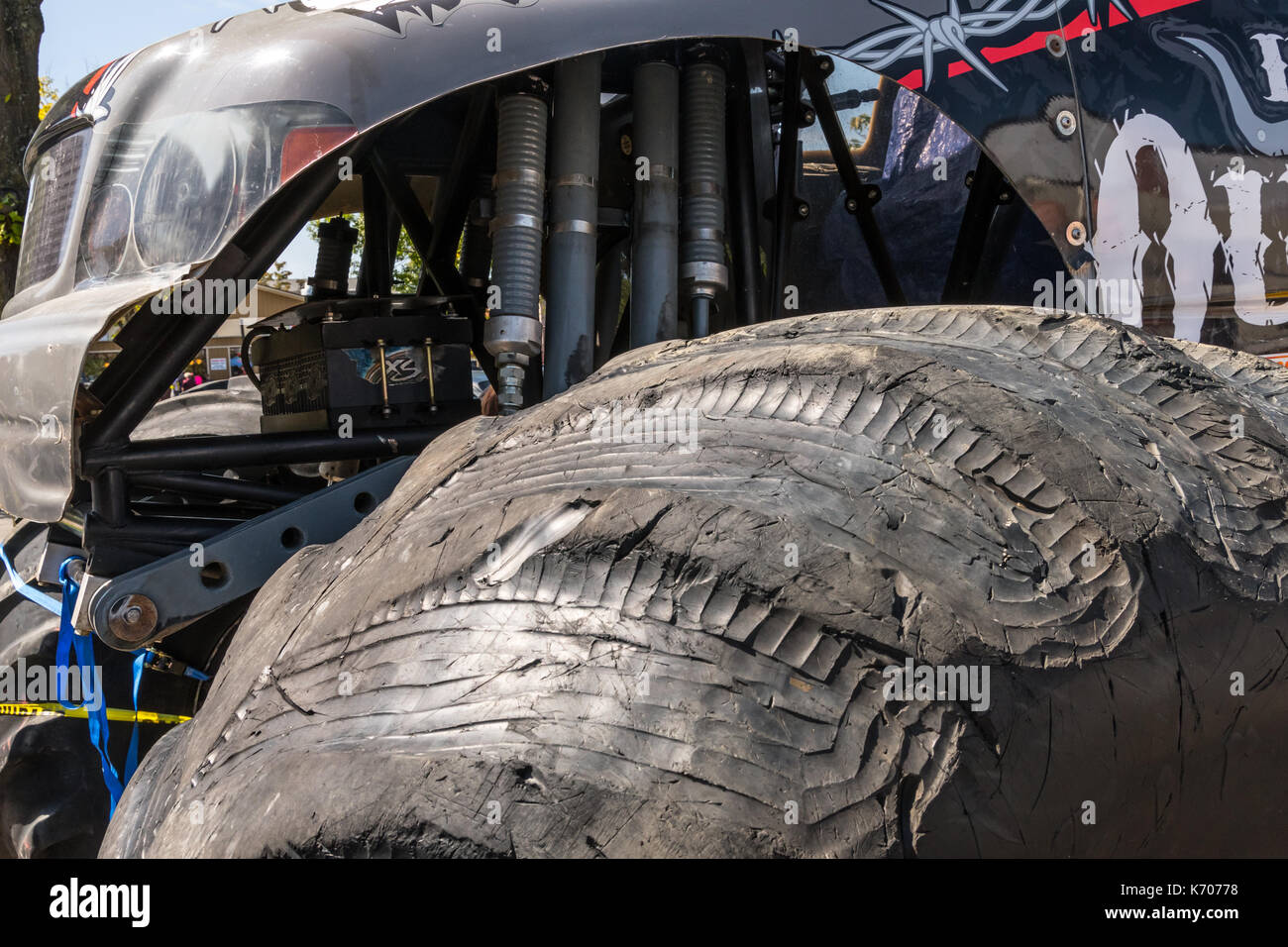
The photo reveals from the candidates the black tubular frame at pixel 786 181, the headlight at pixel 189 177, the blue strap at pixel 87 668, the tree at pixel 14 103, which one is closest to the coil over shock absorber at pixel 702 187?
the black tubular frame at pixel 786 181

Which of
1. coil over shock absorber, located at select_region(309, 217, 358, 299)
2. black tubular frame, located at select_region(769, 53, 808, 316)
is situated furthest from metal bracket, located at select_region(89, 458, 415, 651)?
coil over shock absorber, located at select_region(309, 217, 358, 299)

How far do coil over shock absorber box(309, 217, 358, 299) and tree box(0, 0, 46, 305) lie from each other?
6.54 meters

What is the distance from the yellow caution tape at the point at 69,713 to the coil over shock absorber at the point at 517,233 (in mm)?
1379

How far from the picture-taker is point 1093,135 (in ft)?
7.00

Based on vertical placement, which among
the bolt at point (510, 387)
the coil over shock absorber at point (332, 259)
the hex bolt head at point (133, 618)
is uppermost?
the coil over shock absorber at point (332, 259)

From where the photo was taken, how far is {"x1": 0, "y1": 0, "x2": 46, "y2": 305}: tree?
9.01 m

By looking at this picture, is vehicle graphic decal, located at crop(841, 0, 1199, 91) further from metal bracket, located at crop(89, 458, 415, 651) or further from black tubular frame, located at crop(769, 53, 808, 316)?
metal bracket, located at crop(89, 458, 415, 651)

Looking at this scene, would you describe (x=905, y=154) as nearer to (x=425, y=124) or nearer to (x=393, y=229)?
(x=425, y=124)

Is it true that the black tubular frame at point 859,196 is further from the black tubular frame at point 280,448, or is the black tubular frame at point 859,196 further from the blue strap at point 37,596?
the blue strap at point 37,596

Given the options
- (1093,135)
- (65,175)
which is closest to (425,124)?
(65,175)

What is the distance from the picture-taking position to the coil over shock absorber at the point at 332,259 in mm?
3805

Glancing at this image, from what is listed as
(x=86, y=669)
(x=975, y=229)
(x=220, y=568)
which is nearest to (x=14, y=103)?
(x=86, y=669)

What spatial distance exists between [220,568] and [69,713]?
0.90m
